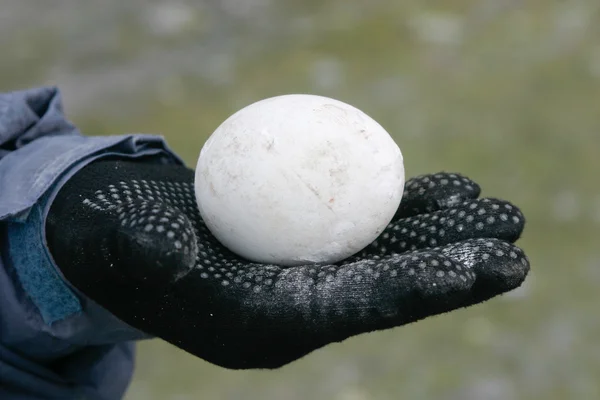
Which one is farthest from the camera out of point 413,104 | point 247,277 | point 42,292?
point 413,104

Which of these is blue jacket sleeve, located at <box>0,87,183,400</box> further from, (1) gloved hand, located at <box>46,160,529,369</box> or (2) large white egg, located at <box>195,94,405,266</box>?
(2) large white egg, located at <box>195,94,405,266</box>

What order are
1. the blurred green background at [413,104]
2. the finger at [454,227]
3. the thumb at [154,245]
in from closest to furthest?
1. the thumb at [154,245]
2. the finger at [454,227]
3. the blurred green background at [413,104]

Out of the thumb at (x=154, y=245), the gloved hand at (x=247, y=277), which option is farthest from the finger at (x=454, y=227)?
the thumb at (x=154, y=245)

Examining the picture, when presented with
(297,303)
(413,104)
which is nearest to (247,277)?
(297,303)

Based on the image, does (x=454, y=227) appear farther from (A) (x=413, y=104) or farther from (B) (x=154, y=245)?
(A) (x=413, y=104)

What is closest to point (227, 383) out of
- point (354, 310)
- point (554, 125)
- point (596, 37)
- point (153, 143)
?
point (153, 143)

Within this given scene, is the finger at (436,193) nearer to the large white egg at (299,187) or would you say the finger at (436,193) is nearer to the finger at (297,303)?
the large white egg at (299,187)
